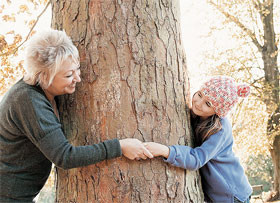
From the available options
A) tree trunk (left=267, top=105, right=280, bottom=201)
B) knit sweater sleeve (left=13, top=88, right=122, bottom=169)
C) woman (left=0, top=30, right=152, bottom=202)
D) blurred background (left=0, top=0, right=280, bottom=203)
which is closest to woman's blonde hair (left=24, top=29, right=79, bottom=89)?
woman (left=0, top=30, right=152, bottom=202)

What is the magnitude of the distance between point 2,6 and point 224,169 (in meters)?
4.14

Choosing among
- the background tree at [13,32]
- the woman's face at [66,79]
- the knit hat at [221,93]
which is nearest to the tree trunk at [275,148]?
the background tree at [13,32]

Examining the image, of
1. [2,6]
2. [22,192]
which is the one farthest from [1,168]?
[2,6]

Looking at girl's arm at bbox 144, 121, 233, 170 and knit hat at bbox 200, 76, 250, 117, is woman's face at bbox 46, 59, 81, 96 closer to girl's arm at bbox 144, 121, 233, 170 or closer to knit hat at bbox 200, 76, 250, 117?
girl's arm at bbox 144, 121, 233, 170

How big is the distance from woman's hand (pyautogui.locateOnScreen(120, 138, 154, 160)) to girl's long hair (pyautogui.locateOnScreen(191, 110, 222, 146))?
0.56 m

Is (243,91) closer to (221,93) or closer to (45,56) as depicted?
(221,93)

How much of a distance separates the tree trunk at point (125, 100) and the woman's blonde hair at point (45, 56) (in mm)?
203

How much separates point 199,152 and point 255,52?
33.3 ft

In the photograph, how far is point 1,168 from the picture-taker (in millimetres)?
2086

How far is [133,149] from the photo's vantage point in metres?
1.96

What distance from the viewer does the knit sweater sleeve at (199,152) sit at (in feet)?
6.80

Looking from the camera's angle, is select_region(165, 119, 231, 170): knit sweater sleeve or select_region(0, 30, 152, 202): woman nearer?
select_region(0, 30, 152, 202): woman

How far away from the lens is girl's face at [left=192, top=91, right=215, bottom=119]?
2.38 m

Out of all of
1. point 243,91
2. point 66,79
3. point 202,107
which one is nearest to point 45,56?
point 66,79
